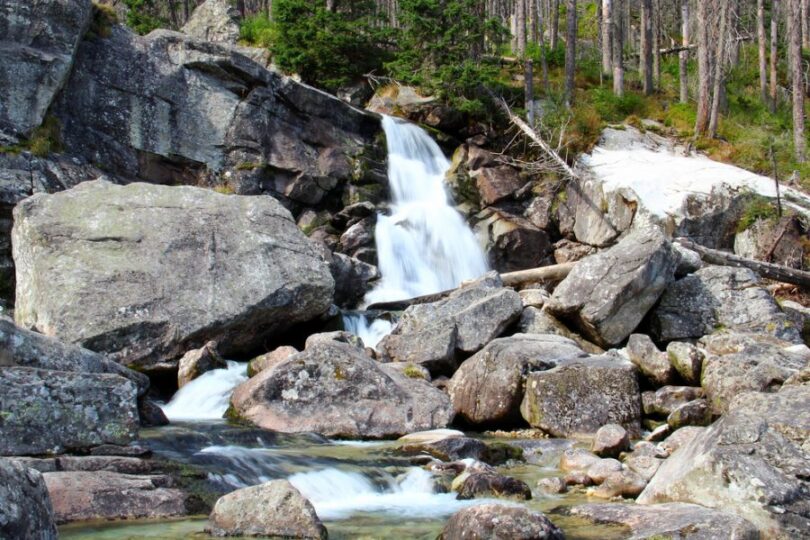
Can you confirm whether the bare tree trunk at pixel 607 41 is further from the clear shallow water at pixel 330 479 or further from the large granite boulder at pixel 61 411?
the large granite boulder at pixel 61 411

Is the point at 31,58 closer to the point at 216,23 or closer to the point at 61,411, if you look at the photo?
the point at 61,411

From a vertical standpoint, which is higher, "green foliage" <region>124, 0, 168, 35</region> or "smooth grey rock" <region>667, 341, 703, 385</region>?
"green foliage" <region>124, 0, 168, 35</region>

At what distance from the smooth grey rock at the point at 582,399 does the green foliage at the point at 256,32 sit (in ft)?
71.4

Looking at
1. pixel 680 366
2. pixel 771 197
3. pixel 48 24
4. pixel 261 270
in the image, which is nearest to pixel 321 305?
pixel 261 270

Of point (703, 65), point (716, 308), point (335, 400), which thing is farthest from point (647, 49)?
point (335, 400)

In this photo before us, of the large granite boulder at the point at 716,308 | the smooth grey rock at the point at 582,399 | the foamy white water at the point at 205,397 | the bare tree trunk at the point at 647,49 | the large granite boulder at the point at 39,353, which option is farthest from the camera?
the bare tree trunk at the point at 647,49

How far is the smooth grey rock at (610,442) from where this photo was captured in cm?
922

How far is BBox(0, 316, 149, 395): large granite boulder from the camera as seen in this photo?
25.1 feet

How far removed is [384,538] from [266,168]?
16073mm

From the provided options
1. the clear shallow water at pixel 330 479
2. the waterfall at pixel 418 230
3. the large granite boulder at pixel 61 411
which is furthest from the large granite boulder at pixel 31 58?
the large granite boulder at pixel 61 411

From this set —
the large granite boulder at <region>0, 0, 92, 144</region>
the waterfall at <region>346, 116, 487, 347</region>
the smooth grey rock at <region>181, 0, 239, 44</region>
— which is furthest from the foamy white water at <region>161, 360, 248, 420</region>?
the smooth grey rock at <region>181, 0, 239, 44</region>

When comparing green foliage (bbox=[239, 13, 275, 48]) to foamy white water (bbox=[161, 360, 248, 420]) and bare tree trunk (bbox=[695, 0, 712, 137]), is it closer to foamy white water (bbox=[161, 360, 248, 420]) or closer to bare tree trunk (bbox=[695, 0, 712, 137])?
→ bare tree trunk (bbox=[695, 0, 712, 137])

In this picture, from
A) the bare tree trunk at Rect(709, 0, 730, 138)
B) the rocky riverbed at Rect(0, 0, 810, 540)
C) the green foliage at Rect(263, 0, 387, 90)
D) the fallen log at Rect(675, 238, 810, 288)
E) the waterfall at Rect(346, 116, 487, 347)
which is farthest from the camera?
the green foliage at Rect(263, 0, 387, 90)

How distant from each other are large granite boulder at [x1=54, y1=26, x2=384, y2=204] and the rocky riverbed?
8 centimetres
